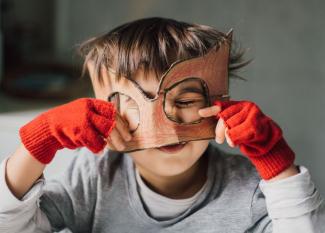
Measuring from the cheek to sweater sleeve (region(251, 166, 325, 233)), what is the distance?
112 mm

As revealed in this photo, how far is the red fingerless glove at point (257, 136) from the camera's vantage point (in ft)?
2.11

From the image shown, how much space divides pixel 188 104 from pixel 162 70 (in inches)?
2.3

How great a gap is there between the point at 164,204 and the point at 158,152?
0.12 meters

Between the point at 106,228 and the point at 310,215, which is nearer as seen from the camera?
the point at 310,215

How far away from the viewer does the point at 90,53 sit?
0.78m

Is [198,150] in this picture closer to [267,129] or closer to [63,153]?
[267,129]

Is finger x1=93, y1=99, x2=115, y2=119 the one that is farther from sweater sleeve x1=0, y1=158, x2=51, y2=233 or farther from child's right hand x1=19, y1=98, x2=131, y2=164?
sweater sleeve x1=0, y1=158, x2=51, y2=233

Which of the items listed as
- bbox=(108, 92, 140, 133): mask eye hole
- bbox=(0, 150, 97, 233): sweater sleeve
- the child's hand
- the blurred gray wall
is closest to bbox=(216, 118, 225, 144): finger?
the child's hand

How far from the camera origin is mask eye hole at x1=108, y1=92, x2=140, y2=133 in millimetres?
696

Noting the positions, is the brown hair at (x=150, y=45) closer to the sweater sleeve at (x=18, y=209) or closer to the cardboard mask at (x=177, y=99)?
the cardboard mask at (x=177, y=99)

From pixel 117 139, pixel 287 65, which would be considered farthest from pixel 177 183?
pixel 287 65

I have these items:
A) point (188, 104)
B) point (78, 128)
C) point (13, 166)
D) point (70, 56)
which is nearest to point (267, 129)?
point (188, 104)

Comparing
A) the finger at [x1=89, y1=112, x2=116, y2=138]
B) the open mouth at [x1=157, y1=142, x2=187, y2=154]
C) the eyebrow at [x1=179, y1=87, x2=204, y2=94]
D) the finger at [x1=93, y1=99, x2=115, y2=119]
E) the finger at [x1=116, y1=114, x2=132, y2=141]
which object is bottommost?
the open mouth at [x1=157, y1=142, x2=187, y2=154]

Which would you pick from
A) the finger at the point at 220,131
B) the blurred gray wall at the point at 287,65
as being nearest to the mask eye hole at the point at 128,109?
the finger at the point at 220,131
